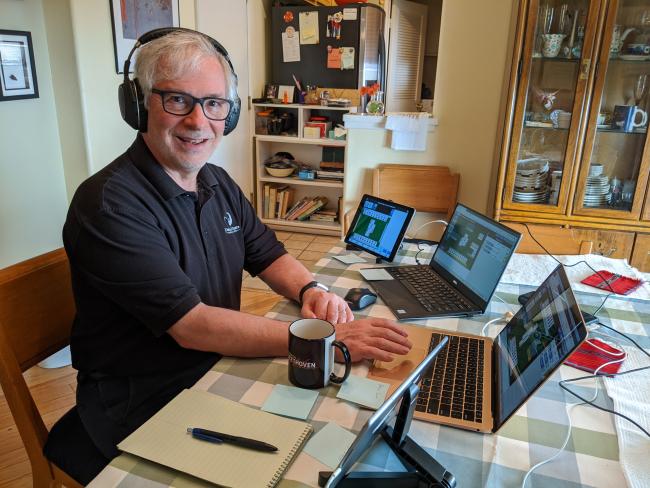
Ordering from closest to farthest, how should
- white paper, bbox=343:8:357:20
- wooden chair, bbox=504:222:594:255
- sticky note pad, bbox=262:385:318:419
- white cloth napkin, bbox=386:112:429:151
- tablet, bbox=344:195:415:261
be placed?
1. sticky note pad, bbox=262:385:318:419
2. tablet, bbox=344:195:415:261
3. wooden chair, bbox=504:222:594:255
4. white cloth napkin, bbox=386:112:429:151
5. white paper, bbox=343:8:357:20

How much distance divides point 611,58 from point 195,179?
2294 mm

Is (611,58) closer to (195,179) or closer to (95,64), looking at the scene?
(195,179)

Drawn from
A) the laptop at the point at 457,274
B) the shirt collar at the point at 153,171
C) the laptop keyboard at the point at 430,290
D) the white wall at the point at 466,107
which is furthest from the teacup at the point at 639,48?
the shirt collar at the point at 153,171

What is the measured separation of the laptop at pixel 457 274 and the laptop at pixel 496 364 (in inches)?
6.2

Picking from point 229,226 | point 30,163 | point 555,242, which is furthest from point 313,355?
point 30,163

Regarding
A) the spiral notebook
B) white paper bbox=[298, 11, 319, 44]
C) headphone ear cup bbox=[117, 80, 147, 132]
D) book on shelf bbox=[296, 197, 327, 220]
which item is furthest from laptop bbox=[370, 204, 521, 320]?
white paper bbox=[298, 11, 319, 44]

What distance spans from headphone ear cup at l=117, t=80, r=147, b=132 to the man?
16 millimetres

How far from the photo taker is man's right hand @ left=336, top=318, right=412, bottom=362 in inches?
38.8

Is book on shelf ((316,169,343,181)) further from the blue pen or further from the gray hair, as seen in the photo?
the blue pen

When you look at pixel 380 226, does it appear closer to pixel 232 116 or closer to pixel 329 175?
pixel 232 116

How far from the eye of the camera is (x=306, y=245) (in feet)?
12.8

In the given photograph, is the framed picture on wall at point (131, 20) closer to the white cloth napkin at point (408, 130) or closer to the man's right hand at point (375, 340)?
the white cloth napkin at point (408, 130)

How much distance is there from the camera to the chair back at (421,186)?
9.29ft

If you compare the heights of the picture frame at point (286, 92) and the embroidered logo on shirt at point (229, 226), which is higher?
the picture frame at point (286, 92)
